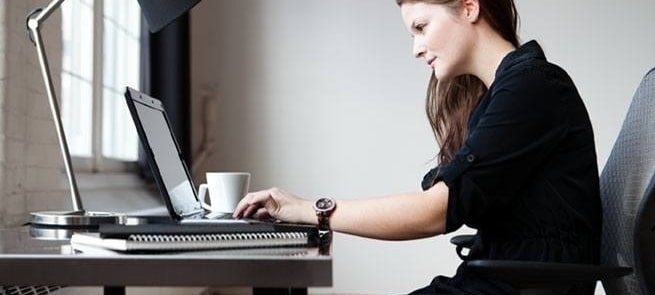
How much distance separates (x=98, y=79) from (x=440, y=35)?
172 cm

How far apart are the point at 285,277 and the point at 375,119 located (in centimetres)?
276

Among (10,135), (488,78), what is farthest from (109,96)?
(488,78)

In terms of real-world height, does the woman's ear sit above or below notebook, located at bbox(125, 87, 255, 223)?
above

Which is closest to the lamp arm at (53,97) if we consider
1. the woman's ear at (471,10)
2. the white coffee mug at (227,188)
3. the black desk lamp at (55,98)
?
the black desk lamp at (55,98)

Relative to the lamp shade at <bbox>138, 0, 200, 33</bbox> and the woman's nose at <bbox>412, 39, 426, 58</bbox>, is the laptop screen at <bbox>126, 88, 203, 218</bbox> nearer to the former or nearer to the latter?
the lamp shade at <bbox>138, 0, 200, 33</bbox>

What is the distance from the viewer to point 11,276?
0.89 meters

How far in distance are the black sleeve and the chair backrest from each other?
16cm

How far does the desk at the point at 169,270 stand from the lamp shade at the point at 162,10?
70cm

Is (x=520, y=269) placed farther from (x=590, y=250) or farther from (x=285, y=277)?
(x=285, y=277)

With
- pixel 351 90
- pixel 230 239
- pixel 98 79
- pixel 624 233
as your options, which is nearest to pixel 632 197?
pixel 624 233

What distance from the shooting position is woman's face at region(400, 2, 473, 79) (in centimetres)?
141

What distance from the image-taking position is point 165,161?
156 cm

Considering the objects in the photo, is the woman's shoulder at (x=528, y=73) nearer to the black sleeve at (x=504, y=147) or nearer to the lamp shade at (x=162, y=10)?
the black sleeve at (x=504, y=147)

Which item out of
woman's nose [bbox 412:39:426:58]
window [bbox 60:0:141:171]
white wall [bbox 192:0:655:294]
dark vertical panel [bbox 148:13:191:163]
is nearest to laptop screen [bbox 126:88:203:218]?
woman's nose [bbox 412:39:426:58]
